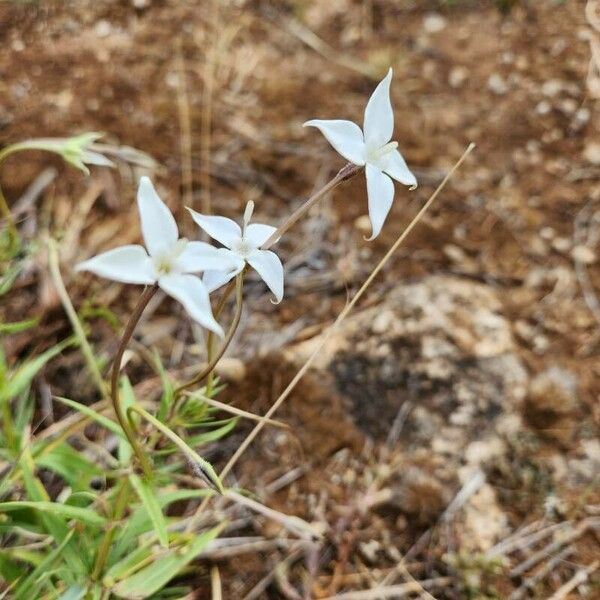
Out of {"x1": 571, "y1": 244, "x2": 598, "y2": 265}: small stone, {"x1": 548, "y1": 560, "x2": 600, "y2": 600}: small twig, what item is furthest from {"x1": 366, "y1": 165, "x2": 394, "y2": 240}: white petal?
{"x1": 571, "y1": 244, "x2": 598, "y2": 265}: small stone

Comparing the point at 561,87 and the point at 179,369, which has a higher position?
the point at 561,87

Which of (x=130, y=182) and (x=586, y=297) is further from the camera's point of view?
(x=130, y=182)

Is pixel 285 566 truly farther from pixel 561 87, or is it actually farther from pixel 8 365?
pixel 561 87

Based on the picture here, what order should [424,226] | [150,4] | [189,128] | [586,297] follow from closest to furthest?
[586,297], [424,226], [189,128], [150,4]

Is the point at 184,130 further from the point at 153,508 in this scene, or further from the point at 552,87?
the point at 153,508

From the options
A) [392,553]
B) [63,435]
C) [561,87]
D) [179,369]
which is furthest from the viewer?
[561,87]

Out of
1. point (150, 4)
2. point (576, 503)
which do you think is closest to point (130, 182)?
point (150, 4)

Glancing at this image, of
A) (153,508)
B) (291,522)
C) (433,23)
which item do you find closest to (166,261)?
(153,508)
